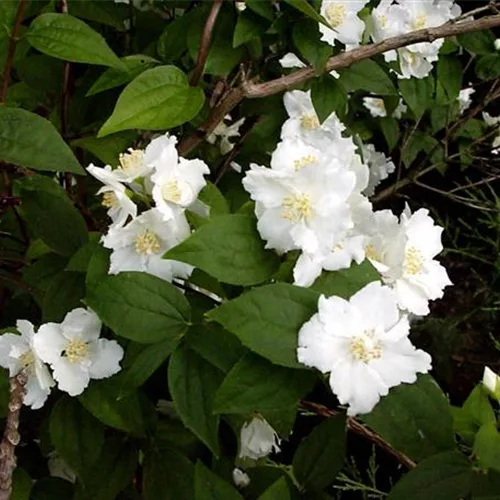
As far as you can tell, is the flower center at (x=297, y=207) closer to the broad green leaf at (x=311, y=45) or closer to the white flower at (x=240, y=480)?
the broad green leaf at (x=311, y=45)

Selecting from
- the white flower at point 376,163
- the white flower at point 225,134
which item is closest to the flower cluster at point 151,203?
the white flower at point 225,134

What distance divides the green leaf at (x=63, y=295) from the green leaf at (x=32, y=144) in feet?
0.64

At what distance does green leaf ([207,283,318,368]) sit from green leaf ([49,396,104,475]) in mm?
398

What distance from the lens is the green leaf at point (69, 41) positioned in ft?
3.86

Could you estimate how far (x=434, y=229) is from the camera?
45.3 inches

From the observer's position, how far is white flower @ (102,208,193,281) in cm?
106

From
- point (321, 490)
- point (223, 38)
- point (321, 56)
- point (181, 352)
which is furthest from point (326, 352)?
Answer: point (223, 38)

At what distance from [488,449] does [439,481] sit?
0.07 metres

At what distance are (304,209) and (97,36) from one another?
0.41 metres

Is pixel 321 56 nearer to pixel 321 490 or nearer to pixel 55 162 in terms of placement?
pixel 55 162

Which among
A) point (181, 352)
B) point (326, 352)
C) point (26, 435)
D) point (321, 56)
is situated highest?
point (321, 56)

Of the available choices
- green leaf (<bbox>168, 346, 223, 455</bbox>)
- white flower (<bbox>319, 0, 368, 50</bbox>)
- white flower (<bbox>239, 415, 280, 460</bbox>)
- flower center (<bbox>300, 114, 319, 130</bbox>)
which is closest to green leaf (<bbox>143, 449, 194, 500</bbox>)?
white flower (<bbox>239, 415, 280, 460</bbox>)

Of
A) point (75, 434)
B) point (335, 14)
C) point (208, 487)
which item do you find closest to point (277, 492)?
point (208, 487)

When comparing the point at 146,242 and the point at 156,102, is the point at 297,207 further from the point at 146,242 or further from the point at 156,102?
the point at 156,102
